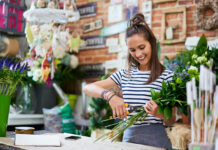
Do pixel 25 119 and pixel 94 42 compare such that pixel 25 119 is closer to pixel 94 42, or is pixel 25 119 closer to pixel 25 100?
pixel 25 100

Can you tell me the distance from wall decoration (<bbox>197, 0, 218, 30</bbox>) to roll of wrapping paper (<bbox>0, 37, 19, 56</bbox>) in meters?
1.85

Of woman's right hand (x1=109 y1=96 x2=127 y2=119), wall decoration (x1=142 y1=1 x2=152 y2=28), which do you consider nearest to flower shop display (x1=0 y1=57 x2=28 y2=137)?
woman's right hand (x1=109 y1=96 x2=127 y2=119)

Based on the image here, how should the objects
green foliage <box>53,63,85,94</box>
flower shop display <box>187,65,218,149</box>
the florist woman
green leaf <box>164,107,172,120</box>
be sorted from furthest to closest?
1. green foliage <box>53,63,85,94</box>
2. the florist woman
3. green leaf <box>164,107,172,120</box>
4. flower shop display <box>187,65,218,149</box>

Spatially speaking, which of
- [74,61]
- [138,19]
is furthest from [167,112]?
[74,61]

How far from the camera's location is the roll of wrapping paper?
10.1ft

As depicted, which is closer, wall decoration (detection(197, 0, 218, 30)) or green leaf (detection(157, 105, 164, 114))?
green leaf (detection(157, 105, 164, 114))

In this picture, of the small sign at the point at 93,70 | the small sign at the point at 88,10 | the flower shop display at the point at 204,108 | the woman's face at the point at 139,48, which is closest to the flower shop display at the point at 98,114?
the small sign at the point at 93,70

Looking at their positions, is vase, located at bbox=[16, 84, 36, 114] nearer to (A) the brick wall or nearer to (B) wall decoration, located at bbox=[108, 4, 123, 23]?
(A) the brick wall

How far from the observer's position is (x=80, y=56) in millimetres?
3883

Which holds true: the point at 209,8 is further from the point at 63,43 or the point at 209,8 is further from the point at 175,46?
the point at 63,43

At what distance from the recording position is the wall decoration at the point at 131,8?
3268mm

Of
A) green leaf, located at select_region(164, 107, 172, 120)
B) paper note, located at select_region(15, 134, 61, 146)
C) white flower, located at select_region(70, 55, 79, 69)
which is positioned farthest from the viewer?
white flower, located at select_region(70, 55, 79, 69)

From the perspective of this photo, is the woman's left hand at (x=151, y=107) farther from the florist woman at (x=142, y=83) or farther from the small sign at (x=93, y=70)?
the small sign at (x=93, y=70)

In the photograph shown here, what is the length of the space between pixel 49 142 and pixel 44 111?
181 cm
